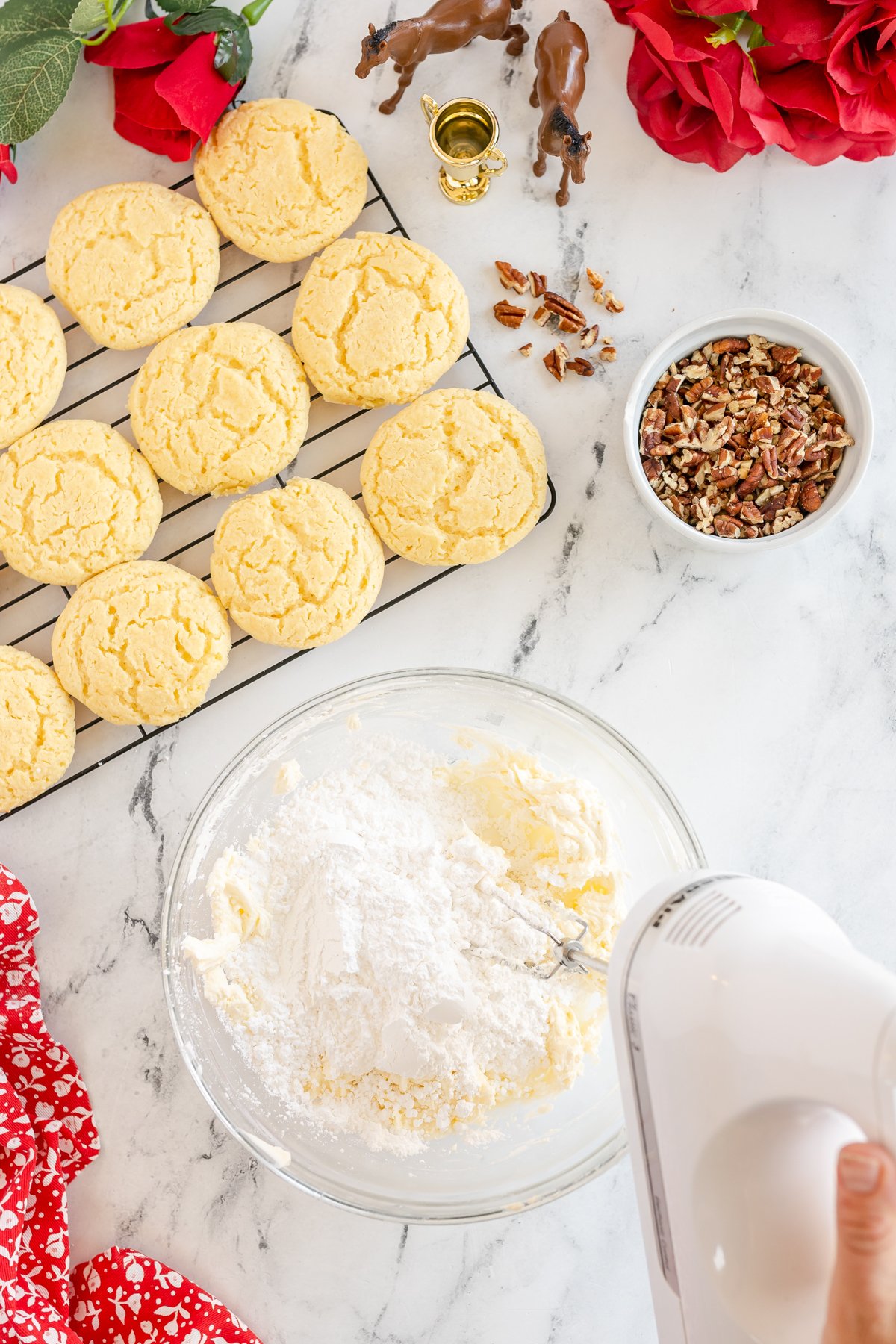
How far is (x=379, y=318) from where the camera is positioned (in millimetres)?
1410

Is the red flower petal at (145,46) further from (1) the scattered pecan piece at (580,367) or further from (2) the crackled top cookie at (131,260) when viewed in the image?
(1) the scattered pecan piece at (580,367)

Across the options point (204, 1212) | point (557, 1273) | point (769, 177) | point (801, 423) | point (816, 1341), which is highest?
point (769, 177)

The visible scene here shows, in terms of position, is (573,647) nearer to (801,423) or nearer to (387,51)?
(801,423)

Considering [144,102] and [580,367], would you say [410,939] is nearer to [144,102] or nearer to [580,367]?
[580,367]

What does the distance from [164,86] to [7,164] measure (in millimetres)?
282

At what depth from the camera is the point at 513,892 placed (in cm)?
127

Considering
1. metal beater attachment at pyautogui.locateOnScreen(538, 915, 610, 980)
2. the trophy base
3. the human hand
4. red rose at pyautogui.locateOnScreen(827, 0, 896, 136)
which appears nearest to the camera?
the human hand

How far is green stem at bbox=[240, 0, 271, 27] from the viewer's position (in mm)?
1438

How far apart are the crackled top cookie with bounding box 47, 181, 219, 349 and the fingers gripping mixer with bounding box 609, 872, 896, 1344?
3.59 feet

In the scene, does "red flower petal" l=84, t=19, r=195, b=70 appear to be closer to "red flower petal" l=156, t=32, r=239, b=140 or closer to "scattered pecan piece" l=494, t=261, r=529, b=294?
"red flower petal" l=156, t=32, r=239, b=140

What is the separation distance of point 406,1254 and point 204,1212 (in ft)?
1.01

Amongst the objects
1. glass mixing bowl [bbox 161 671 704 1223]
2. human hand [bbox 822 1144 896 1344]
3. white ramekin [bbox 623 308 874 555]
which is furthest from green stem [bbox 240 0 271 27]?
human hand [bbox 822 1144 896 1344]

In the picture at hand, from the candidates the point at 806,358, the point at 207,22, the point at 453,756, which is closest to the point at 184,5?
the point at 207,22

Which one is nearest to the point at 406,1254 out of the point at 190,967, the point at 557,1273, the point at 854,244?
the point at 557,1273
